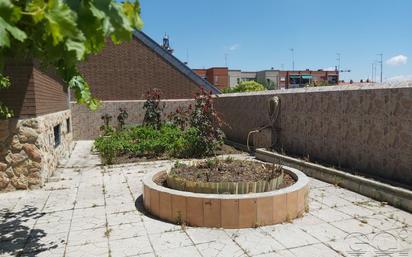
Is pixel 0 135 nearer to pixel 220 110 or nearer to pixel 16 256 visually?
pixel 16 256

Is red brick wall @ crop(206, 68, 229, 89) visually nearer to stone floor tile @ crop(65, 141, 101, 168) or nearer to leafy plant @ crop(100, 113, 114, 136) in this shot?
leafy plant @ crop(100, 113, 114, 136)

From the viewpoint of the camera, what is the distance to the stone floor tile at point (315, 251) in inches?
164

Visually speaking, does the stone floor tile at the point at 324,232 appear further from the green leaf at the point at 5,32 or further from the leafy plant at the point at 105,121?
the leafy plant at the point at 105,121

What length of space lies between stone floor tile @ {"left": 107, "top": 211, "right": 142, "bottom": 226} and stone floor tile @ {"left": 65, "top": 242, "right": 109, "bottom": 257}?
0.78 meters

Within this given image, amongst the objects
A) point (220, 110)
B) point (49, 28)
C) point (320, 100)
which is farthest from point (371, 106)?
point (220, 110)

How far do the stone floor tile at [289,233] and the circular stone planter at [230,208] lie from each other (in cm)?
17

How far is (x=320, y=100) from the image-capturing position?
8.77 m

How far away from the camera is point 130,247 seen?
4.50 meters

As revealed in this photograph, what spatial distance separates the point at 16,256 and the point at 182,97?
47.1 feet

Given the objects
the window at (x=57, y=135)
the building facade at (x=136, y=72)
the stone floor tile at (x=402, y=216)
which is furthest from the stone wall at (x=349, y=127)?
the building facade at (x=136, y=72)

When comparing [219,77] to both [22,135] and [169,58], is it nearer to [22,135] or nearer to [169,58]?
[169,58]

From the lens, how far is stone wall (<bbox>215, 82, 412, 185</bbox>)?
642cm

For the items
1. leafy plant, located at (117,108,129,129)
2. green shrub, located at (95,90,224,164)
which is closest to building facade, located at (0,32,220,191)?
leafy plant, located at (117,108,129,129)

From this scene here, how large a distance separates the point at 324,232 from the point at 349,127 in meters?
3.64
